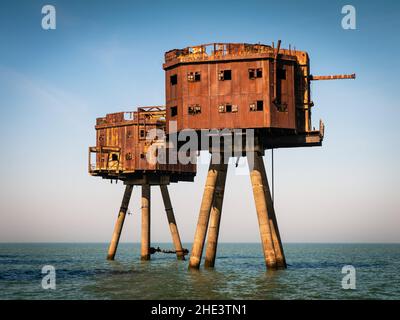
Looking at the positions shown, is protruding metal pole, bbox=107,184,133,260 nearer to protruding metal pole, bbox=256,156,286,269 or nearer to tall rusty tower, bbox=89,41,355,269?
tall rusty tower, bbox=89,41,355,269

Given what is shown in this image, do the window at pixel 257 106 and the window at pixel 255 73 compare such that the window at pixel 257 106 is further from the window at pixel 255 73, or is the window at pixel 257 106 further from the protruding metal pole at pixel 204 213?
the protruding metal pole at pixel 204 213

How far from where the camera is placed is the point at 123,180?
59.0 meters

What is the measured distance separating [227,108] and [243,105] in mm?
1035

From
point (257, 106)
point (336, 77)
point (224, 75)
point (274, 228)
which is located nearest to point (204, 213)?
point (274, 228)

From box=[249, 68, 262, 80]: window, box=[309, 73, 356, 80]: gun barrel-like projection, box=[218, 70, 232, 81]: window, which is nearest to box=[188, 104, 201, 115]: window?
box=[218, 70, 232, 81]: window

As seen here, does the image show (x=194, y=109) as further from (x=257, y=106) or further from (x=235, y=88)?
(x=257, y=106)

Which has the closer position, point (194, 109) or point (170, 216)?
point (194, 109)

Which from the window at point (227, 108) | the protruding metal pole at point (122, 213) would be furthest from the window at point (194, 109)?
the protruding metal pole at point (122, 213)

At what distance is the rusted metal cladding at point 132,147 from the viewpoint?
5481 centimetres

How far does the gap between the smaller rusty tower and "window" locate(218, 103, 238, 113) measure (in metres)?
15.5

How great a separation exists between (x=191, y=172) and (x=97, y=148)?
9959 mm

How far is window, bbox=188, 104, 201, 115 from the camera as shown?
3956cm

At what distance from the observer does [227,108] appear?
128 ft

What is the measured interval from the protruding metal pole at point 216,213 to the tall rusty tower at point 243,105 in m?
0.07
